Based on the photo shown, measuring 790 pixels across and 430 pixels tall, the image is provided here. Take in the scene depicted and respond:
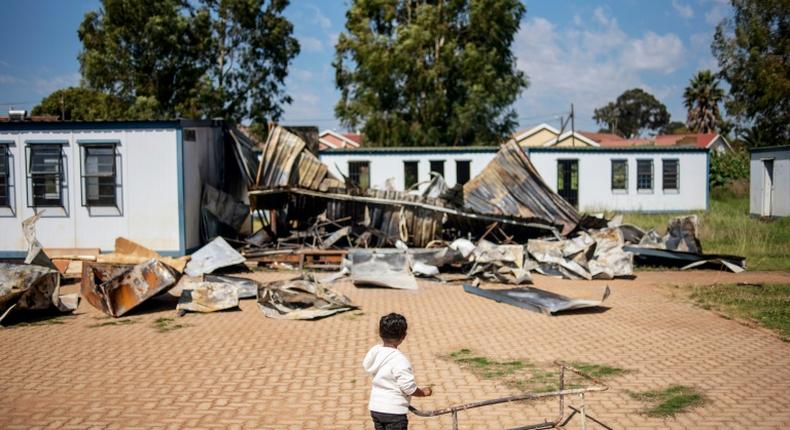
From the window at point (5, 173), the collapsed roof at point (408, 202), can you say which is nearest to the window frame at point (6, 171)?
the window at point (5, 173)

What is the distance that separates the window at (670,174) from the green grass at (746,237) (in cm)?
298

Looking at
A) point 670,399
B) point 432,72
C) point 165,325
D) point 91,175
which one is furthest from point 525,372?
point 432,72

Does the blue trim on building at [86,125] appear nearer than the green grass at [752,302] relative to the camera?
No

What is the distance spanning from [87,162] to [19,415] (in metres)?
11.1

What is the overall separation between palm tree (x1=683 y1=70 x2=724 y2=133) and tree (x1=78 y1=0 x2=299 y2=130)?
4045cm

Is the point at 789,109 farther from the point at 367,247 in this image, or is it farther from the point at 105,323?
the point at 105,323

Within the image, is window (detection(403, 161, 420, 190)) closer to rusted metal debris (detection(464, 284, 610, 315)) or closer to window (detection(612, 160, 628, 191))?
window (detection(612, 160, 628, 191))

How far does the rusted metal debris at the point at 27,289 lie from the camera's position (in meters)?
10.4

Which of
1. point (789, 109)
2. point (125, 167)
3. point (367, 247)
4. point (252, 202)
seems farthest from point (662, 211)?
point (125, 167)

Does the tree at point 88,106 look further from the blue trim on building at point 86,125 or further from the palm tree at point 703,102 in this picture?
the palm tree at point 703,102

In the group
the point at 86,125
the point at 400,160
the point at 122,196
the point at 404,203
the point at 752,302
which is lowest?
the point at 752,302

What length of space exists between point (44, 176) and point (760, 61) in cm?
3498

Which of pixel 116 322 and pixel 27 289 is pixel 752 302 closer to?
pixel 116 322

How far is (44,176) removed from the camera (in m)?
16.3
